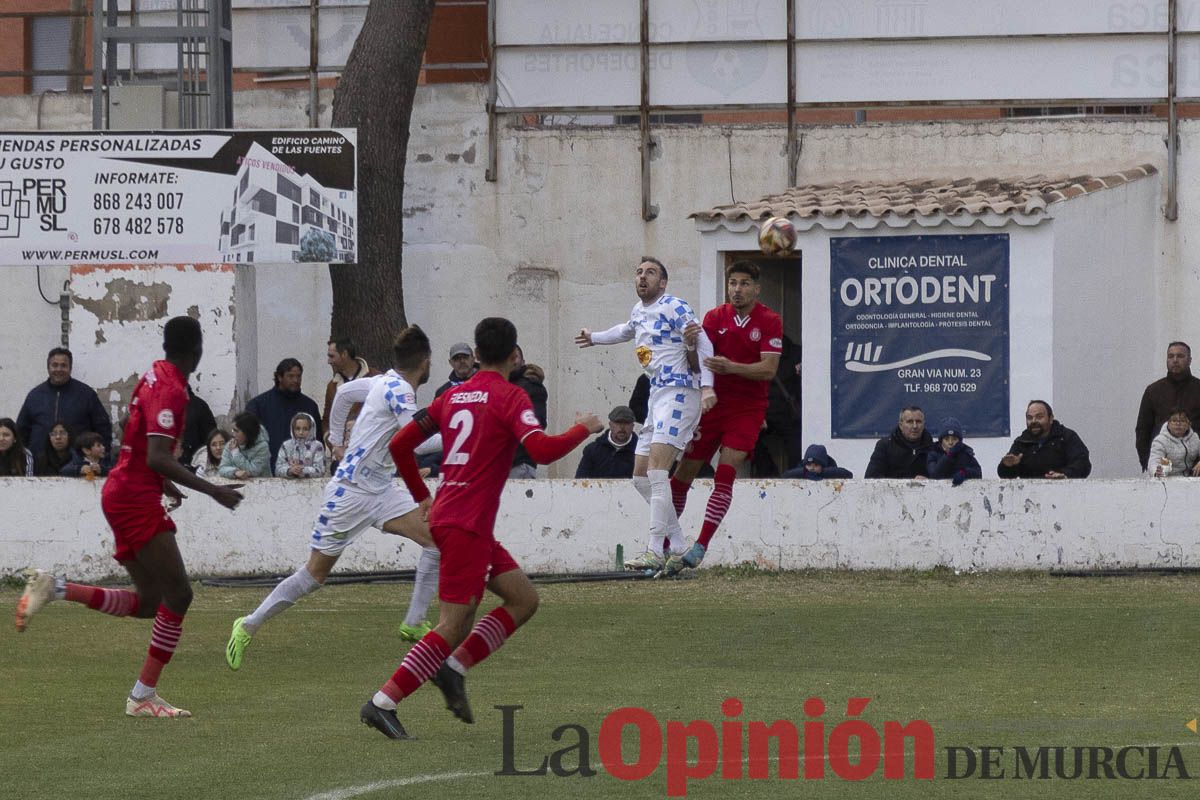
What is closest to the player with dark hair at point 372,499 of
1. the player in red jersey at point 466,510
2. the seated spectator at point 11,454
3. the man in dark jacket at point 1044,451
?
the player in red jersey at point 466,510

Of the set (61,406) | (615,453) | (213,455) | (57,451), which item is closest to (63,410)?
(61,406)

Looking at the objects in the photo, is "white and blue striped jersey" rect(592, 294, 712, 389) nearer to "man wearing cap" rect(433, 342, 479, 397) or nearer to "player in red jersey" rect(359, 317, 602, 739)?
"player in red jersey" rect(359, 317, 602, 739)

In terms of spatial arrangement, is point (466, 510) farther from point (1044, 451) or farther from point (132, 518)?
point (1044, 451)

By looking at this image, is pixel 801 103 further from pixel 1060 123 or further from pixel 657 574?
pixel 657 574

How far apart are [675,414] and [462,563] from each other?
4.85 metres

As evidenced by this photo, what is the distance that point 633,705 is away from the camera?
10250 millimetres

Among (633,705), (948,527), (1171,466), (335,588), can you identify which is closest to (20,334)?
(335,588)

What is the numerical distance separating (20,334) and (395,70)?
234 inches

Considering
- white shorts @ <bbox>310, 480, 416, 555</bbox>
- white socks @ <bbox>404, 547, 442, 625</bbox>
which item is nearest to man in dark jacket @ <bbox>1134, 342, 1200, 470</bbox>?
white socks @ <bbox>404, 547, 442, 625</bbox>

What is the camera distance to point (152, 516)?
9961 millimetres

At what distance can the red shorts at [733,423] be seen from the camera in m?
13.5

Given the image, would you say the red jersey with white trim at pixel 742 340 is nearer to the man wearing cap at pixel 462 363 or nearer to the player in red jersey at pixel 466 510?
the player in red jersey at pixel 466 510

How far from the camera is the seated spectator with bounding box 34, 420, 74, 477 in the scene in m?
18.6

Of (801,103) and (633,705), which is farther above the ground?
(801,103)
